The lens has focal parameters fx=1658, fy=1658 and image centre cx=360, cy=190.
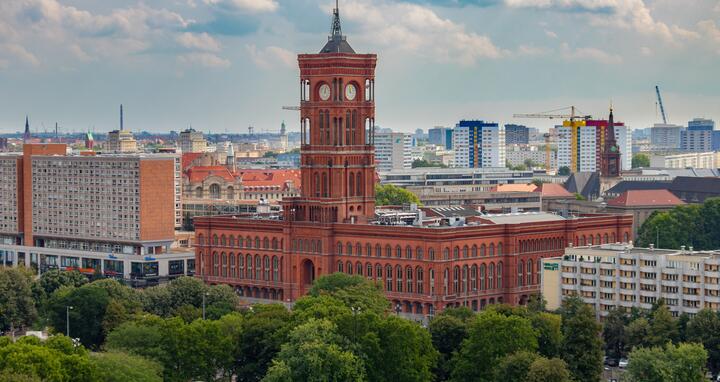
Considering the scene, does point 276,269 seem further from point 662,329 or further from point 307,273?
point 662,329

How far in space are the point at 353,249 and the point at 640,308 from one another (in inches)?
1392

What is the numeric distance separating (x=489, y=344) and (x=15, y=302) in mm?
57320

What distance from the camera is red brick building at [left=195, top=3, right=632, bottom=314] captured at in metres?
165

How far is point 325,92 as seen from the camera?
178 m

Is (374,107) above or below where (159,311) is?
above

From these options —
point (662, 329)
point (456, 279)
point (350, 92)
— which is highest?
point (350, 92)

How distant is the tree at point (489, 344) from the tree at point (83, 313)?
38.8m

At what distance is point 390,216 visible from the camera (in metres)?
176

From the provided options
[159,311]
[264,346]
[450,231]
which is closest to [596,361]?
[264,346]

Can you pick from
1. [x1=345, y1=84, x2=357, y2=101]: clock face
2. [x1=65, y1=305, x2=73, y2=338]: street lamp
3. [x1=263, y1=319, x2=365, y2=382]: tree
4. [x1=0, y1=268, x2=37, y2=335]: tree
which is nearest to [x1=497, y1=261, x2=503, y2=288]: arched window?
[x1=345, y1=84, x2=357, y2=101]: clock face

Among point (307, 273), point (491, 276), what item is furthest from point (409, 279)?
point (307, 273)

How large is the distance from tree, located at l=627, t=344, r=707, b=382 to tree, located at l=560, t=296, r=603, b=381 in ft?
18.5

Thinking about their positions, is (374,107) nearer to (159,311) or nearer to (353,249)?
(353,249)

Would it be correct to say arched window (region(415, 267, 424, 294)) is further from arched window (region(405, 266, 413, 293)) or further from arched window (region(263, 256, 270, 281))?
arched window (region(263, 256, 270, 281))
